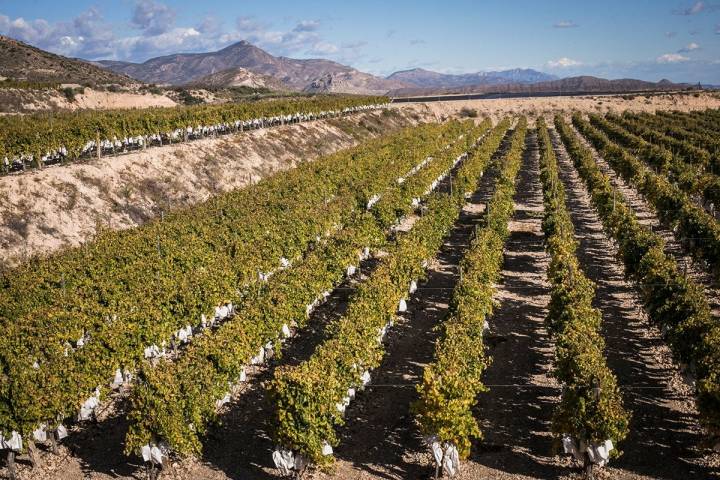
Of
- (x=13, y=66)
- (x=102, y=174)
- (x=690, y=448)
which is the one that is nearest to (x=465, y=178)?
(x=102, y=174)

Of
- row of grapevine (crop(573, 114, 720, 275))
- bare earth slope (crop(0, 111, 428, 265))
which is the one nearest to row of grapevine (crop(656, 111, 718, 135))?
row of grapevine (crop(573, 114, 720, 275))

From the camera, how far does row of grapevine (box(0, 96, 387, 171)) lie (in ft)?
113

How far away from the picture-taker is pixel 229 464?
48.3ft

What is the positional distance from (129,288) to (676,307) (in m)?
18.6

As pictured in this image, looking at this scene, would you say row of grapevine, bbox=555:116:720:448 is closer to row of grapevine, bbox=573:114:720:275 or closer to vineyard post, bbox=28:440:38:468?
row of grapevine, bbox=573:114:720:275

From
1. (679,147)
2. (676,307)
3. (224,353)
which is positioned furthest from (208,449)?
(679,147)

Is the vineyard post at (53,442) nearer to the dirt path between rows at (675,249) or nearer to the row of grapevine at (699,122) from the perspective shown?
the dirt path between rows at (675,249)

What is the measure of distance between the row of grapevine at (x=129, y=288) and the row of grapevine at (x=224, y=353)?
1.36 meters

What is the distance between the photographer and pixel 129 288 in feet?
69.3

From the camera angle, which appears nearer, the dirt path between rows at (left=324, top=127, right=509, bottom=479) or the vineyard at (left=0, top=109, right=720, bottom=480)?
the vineyard at (left=0, top=109, right=720, bottom=480)

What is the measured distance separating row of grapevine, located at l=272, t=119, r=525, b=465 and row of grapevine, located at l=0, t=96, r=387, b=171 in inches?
949

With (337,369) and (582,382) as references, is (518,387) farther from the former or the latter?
(337,369)

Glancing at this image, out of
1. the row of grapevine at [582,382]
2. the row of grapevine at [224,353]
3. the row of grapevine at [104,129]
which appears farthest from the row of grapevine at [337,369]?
the row of grapevine at [104,129]

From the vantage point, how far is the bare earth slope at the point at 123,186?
30.2 meters
